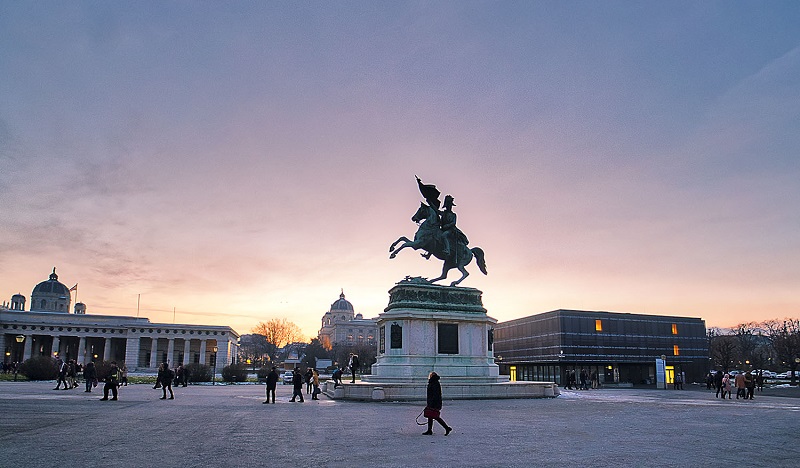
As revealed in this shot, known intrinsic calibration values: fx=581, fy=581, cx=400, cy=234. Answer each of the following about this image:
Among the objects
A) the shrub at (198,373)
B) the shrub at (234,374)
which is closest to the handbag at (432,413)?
the shrub at (198,373)

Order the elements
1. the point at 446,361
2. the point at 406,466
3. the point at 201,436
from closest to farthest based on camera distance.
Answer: the point at 406,466 → the point at 201,436 → the point at 446,361

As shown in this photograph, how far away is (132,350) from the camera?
406ft

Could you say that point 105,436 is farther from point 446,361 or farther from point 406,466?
point 446,361

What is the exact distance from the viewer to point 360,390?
28812 millimetres

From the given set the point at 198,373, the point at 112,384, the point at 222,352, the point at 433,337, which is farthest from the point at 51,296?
the point at 433,337

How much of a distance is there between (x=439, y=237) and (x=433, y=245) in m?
0.62

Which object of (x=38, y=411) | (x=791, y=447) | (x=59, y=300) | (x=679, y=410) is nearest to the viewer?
(x=791, y=447)

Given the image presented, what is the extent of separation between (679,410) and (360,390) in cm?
1440

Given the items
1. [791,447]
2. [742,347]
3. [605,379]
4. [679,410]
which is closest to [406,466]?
[791,447]

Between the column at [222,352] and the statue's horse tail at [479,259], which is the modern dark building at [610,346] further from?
the column at [222,352]

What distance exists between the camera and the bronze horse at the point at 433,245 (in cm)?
→ 3572

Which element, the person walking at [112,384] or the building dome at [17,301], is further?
the building dome at [17,301]

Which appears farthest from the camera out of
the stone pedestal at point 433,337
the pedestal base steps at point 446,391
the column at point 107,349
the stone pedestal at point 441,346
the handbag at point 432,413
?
the column at point 107,349

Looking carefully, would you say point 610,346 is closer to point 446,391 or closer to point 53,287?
point 446,391
